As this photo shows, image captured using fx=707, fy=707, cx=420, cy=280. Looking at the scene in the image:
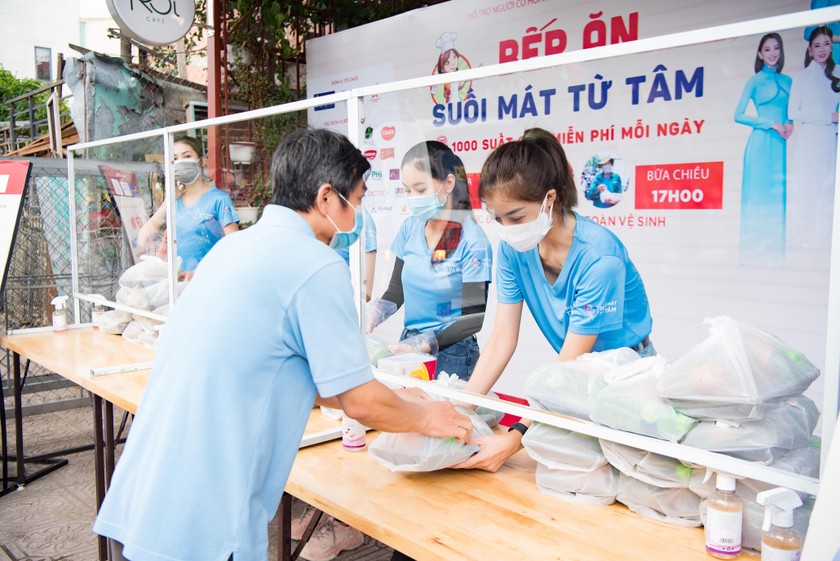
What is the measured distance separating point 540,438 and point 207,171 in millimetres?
2268

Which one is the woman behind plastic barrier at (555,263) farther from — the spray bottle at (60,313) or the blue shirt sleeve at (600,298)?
the spray bottle at (60,313)

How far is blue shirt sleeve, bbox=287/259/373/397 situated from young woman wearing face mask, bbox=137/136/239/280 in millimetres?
1998

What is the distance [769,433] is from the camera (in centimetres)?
Answer: 155

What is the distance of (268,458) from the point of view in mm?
1515

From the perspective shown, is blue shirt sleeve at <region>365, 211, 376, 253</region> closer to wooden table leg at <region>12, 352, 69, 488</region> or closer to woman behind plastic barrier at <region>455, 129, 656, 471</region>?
woman behind plastic barrier at <region>455, 129, 656, 471</region>

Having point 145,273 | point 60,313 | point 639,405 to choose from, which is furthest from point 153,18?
point 639,405

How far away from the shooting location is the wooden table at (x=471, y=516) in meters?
1.60

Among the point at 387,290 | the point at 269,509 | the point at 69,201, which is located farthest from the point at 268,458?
the point at 69,201

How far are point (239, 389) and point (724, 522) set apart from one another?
107 cm

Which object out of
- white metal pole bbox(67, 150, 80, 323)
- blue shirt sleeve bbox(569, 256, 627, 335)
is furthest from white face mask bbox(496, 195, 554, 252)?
white metal pole bbox(67, 150, 80, 323)

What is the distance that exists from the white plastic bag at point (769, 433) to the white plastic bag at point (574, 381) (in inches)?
11.7

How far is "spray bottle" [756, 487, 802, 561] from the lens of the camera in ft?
4.65

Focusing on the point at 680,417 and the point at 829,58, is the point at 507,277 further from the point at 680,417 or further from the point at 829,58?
the point at 829,58

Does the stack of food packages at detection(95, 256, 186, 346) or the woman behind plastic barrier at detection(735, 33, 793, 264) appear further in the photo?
the stack of food packages at detection(95, 256, 186, 346)
